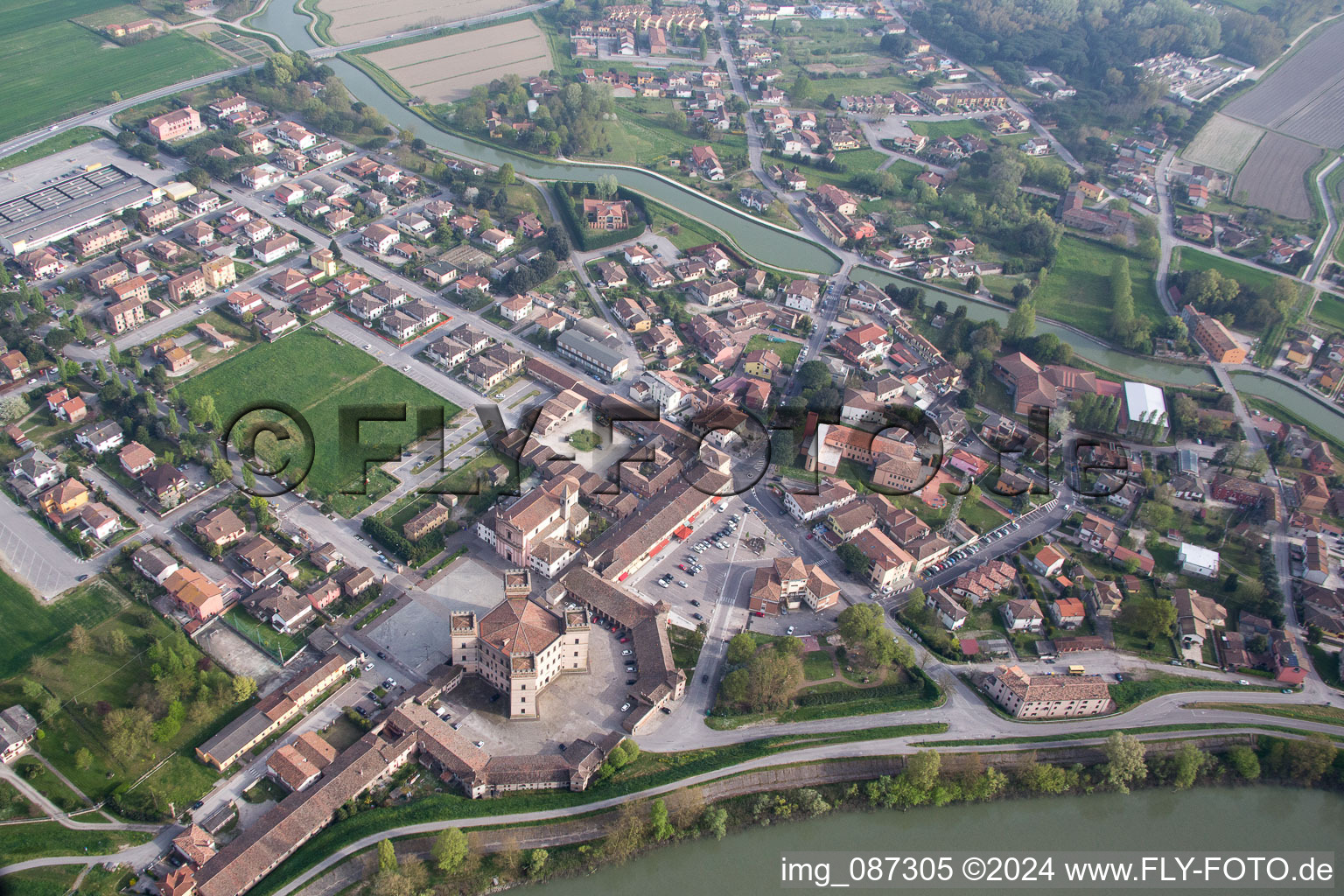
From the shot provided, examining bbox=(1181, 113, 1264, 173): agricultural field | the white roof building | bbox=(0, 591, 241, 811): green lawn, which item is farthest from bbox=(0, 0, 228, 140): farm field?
bbox=(1181, 113, 1264, 173): agricultural field

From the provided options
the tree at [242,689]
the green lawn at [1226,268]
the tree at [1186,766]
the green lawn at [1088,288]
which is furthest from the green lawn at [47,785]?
the green lawn at [1226,268]

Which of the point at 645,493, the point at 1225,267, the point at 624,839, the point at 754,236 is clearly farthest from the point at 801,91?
the point at 624,839

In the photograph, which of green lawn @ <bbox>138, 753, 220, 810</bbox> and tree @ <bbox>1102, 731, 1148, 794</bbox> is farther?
tree @ <bbox>1102, 731, 1148, 794</bbox>

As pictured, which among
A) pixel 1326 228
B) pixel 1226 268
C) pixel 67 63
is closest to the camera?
pixel 1226 268

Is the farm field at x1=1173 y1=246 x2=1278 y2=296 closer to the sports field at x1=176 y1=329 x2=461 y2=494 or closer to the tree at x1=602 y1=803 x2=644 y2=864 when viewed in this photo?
the sports field at x1=176 y1=329 x2=461 y2=494

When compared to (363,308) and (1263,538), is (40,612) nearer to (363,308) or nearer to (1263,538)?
(363,308)

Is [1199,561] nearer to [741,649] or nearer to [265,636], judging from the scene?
[741,649]

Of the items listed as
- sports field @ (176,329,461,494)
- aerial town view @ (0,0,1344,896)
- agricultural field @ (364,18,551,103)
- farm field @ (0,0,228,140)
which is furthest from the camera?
agricultural field @ (364,18,551,103)
